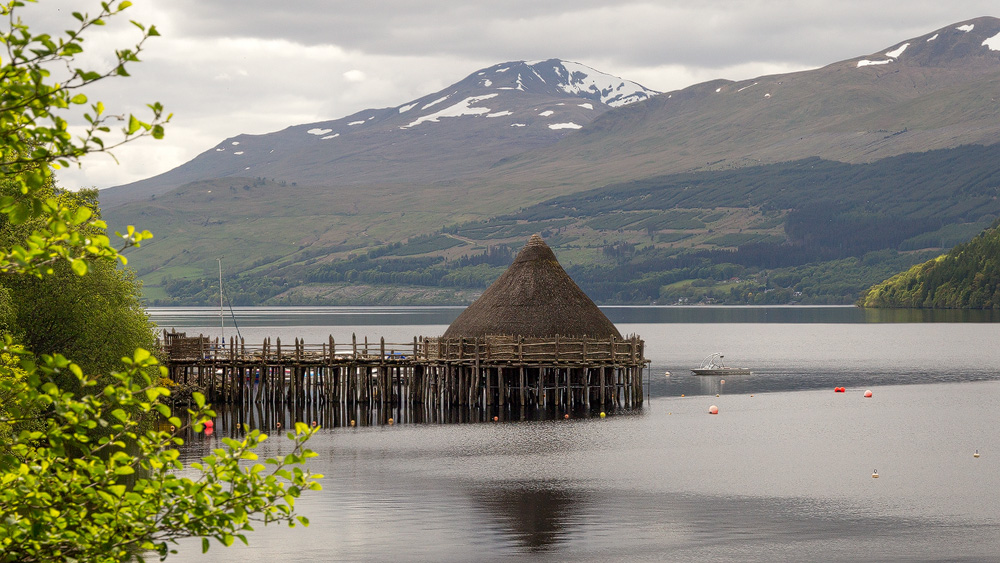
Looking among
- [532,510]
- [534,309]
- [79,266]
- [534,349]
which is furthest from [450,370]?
[79,266]

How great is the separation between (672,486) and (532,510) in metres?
6.17

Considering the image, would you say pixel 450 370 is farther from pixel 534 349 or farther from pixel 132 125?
pixel 132 125

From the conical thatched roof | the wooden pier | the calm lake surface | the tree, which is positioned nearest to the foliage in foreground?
the tree

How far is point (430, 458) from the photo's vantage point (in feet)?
139

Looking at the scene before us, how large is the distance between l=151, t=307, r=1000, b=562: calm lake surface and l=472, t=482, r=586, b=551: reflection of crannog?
0.28 feet

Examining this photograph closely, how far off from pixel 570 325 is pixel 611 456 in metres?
17.3

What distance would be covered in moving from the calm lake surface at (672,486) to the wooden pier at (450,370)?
3086 millimetres

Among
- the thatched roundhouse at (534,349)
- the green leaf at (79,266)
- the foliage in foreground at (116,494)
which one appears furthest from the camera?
the thatched roundhouse at (534,349)

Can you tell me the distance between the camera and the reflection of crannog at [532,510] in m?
28.8

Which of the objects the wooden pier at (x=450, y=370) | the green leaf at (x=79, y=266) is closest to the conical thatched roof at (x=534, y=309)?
the wooden pier at (x=450, y=370)

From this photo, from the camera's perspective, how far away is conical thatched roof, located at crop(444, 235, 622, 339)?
196ft

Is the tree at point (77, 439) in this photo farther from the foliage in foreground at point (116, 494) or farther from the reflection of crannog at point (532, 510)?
the reflection of crannog at point (532, 510)

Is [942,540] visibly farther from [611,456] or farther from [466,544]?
[611,456]

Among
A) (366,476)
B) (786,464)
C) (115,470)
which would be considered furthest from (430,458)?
(115,470)
